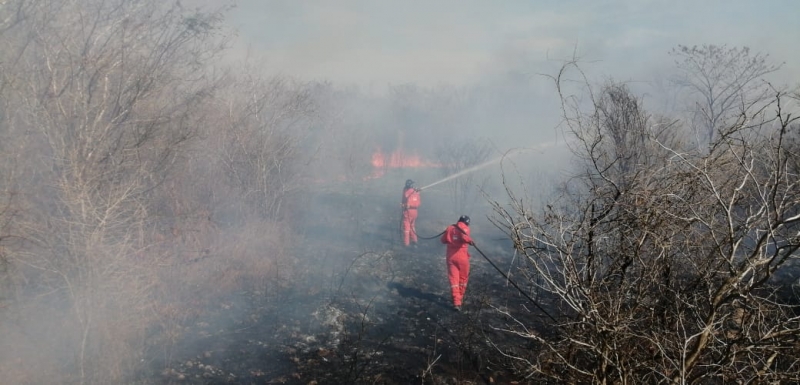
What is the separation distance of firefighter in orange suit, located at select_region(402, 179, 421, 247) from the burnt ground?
377mm

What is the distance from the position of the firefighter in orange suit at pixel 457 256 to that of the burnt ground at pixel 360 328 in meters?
0.47

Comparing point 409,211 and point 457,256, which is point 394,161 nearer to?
point 409,211

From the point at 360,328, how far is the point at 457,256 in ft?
6.34

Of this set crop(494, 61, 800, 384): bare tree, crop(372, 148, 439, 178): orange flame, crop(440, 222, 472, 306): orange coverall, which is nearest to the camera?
crop(494, 61, 800, 384): bare tree

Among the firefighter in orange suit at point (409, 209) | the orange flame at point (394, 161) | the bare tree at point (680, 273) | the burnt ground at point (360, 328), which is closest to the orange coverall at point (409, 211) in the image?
the firefighter in orange suit at point (409, 209)

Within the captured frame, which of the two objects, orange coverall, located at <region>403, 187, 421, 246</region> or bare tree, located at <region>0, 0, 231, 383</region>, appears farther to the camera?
orange coverall, located at <region>403, 187, 421, 246</region>

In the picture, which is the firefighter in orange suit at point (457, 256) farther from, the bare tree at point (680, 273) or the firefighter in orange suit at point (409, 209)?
the bare tree at point (680, 273)

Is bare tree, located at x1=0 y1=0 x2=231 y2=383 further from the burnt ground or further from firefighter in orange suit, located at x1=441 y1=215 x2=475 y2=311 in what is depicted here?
firefighter in orange suit, located at x1=441 y1=215 x2=475 y2=311

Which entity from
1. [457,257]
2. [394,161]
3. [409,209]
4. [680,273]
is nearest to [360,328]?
[457,257]

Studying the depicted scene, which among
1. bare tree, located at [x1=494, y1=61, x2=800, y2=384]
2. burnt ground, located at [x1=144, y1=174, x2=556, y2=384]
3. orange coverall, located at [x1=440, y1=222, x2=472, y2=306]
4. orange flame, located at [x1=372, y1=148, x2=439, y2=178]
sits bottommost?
burnt ground, located at [x1=144, y1=174, x2=556, y2=384]

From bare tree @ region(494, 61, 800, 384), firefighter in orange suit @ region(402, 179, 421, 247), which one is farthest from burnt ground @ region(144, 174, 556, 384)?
bare tree @ region(494, 61, 800, 384)

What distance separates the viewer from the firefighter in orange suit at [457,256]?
732cm

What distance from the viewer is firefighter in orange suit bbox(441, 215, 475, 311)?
7.32 metres

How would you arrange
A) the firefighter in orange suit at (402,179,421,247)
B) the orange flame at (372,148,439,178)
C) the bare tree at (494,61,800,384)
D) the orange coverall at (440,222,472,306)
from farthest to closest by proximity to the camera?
the orange flame at (372,148,439,178), the firefighter in orange suit at (402,179,421,247), the orange coverall at (440,222,472,306), the bare tree at (494,61,800,384)
